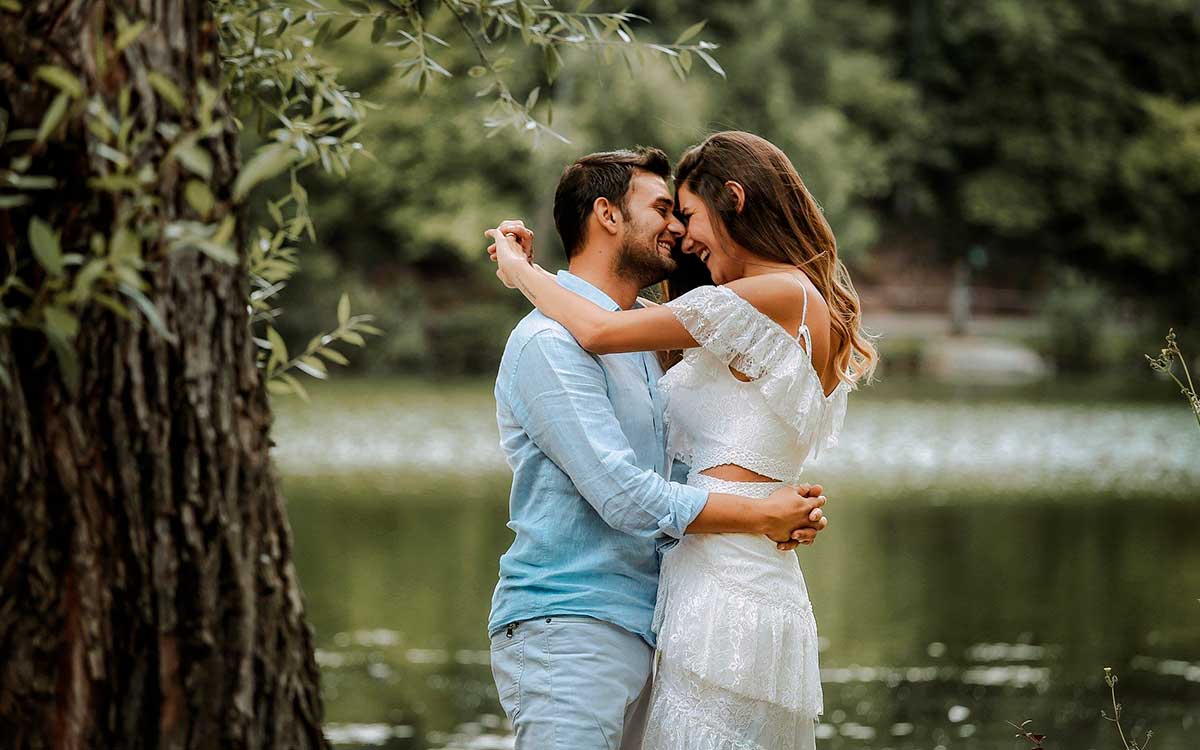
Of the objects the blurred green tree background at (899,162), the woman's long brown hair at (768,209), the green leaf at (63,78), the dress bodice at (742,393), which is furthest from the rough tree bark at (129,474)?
the blurred green tree background at (899,162)

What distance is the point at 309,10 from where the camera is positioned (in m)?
3.63

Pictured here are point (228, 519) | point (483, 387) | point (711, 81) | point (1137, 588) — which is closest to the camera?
point (228, 519)

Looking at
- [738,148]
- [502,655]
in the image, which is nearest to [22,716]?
[502,655]

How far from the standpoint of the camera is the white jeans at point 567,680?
3096mm

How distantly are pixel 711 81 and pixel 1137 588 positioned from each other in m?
26.9

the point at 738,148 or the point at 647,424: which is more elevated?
the point at 738,148

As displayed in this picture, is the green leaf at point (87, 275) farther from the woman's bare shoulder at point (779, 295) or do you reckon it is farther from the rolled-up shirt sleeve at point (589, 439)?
the woman's bare shoulder at point (779, 295)

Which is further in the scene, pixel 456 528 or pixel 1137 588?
pixel 456 528

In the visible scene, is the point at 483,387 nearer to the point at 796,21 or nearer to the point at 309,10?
the point at 796,21

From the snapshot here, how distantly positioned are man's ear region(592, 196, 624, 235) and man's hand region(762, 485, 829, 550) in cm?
73

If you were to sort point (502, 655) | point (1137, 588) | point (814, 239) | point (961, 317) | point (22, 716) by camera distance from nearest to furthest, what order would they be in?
point (22, 716) → point (502, 655) → point (814, 239) → point (1137, 588) → point (961, 317)

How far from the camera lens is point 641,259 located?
3.49 metres

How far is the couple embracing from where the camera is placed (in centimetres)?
316

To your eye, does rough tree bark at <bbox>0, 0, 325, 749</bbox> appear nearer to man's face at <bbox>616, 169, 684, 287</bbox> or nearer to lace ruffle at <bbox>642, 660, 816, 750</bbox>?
lace ruffle at <bbox>642, 660, 816, 750</bbox>
